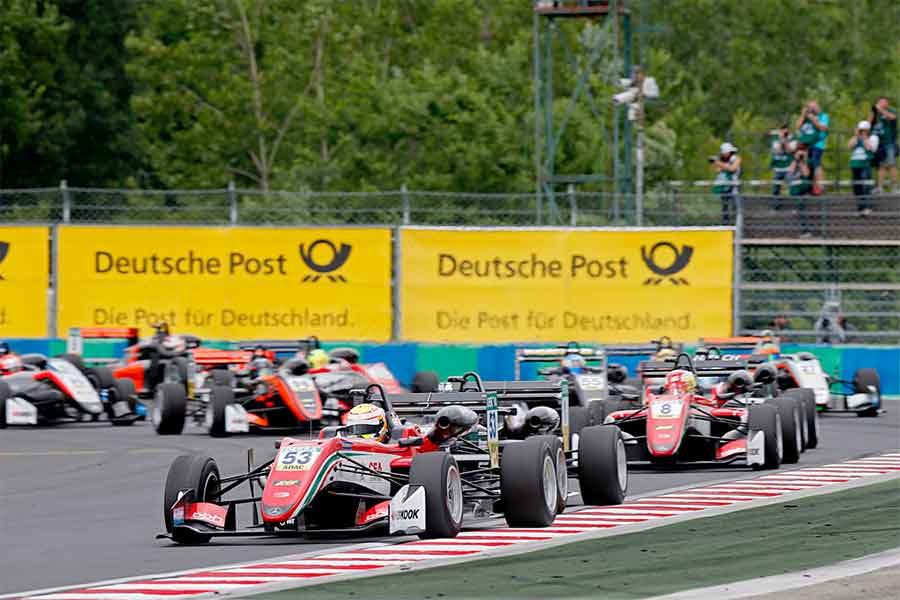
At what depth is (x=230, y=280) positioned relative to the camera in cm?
2909

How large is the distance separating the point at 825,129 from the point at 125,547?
2206 centimetres

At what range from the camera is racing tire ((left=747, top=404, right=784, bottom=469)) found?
17.8 meters

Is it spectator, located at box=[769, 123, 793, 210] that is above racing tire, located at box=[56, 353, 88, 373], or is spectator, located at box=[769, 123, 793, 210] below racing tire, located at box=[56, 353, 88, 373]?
above

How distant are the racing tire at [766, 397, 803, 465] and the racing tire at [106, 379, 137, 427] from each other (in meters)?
9.11

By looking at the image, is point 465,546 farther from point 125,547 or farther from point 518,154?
point 518,154

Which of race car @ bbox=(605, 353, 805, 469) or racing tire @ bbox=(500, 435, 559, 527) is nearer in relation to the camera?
racing tire @ bbox=(500, 435, 559, 527)

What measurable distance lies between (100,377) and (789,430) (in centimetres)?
961

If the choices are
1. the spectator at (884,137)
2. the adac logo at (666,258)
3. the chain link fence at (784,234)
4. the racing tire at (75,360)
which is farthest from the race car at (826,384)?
the racing tire at (75,360)

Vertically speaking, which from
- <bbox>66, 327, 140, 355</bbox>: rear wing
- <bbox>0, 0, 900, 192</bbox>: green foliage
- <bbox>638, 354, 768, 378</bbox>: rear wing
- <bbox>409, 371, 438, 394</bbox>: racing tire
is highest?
<bbox>0, 0, 900, 192</bbox>: green foliage

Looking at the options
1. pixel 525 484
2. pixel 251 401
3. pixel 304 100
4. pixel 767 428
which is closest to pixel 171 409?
pixel 251 401

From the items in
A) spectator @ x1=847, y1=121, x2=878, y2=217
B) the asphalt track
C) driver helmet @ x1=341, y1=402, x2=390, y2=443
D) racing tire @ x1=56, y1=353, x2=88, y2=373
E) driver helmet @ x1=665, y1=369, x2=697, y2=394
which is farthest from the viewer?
spectator @ x1=847, y1=121, x2=878, y2=217

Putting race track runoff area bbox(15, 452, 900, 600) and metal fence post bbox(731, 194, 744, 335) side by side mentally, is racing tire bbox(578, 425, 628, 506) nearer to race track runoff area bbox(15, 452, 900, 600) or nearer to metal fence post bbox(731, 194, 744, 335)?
race track runoff area bbox(15, 452, 900, 600)

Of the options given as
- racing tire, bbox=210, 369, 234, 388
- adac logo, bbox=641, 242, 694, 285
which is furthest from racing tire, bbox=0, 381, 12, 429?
adac logo, bbox=641, 242, 694, 285

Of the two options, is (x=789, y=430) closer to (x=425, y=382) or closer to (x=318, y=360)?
(x=318, y=360)
